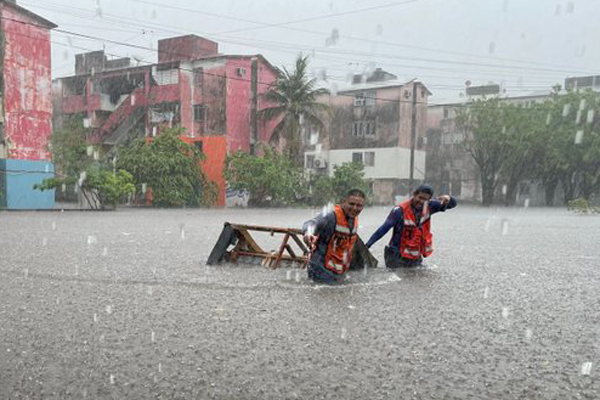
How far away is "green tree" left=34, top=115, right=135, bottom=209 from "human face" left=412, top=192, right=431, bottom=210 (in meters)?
18.5

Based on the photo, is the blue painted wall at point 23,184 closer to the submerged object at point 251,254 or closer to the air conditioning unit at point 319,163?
the submerged object at point 251,254

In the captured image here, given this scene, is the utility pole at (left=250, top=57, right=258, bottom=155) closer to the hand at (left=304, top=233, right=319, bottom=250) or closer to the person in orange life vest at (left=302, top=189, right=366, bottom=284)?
the person in orange life vest at (left=302, top=189, right=366, bottom=284)

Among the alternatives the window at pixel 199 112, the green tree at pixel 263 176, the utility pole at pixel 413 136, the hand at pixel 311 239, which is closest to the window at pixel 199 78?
the window at pixel 199 112

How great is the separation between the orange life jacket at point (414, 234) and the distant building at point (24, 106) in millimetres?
21663

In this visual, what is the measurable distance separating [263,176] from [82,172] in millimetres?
8920

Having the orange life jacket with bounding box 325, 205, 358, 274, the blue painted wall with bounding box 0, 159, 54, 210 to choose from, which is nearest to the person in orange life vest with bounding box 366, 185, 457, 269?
the orange life jacket with bounding box 325, 205, 358, 274

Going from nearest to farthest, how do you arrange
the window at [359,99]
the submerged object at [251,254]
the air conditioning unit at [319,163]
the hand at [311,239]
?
the hand at [311,239] < the submerged object at [251,254] < the window at [359,99] < the air conditioning unit at [319,163]

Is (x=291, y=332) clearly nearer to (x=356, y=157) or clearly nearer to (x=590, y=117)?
(x=590, y=117)

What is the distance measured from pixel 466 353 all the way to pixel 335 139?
1532 inches

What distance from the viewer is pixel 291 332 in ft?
12.8

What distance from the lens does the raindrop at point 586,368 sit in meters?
3.15

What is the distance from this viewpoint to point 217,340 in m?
3.69

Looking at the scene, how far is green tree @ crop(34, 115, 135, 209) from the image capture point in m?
22.1

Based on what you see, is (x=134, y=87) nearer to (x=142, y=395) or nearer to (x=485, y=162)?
(x=485, y=162)
